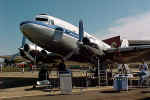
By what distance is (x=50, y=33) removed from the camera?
556 inches

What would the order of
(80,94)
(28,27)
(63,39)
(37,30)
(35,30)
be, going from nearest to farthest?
(80,94), (28,27), (35,30), (37,30), (63,39)

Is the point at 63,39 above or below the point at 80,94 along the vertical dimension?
above

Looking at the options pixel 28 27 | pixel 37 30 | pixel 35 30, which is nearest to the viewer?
pixel 28 27

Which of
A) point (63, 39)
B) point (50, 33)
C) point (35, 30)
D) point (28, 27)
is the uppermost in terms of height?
point (28, 27)

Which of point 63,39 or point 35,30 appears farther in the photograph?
point 63,39

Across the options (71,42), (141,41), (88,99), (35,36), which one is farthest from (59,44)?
(141,41)

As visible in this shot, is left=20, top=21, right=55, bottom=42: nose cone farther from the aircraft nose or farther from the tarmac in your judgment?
the tarmac

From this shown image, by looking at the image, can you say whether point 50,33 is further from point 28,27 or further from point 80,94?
point 80,94

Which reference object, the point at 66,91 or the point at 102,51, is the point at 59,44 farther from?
the point at 66,91

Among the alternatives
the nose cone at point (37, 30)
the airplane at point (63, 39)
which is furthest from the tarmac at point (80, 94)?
the nose cone at point (37, 30)

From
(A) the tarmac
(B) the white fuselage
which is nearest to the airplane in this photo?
(B) the white fuselage

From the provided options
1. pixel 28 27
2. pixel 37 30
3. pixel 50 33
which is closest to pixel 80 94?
pixel 50 33

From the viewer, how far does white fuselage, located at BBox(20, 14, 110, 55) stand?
13264mm

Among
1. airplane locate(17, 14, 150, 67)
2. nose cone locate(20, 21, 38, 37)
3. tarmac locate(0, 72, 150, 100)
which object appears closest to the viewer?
tarmac locate(0, 72, 150, 100)
